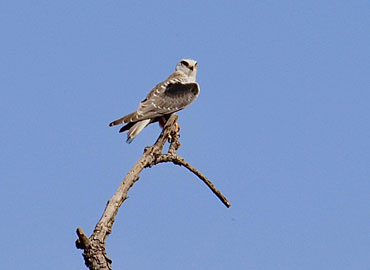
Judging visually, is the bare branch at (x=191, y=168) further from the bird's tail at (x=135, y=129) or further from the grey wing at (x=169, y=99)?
the grey wing at (x=169, y=99)

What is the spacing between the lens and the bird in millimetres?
9410

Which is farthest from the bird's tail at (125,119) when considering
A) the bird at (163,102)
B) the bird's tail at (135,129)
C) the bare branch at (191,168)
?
the bare branch at (191,168)

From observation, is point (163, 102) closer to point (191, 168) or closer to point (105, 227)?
point (191, 168)

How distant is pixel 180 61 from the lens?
12.5 meters

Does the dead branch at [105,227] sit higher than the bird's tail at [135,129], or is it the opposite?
the bird's tail at [135,129]

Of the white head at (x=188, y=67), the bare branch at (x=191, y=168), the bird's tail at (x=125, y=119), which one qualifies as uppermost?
the white head at (x=188, y=67)

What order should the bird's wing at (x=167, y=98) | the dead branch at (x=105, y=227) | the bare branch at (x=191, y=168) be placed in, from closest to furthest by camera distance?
the dead branch at (x=105, y=227) → the bare branch at (x=191, y=168) → the bird's wing at (x=167, y=98)

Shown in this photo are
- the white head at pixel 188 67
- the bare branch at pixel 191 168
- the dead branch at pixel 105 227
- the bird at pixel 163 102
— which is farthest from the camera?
the white head at pixel 188 67

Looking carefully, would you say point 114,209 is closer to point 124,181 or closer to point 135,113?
point 124,181

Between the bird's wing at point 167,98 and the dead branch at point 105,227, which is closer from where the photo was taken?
the dead branch at point 105,227

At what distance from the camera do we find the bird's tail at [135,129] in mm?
9172

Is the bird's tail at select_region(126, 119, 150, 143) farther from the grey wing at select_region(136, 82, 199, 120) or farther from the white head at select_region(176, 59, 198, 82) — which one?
the white head at select_region(176, 59, 198, 82)

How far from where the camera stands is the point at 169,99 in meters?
10.9

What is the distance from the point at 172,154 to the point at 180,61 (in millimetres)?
5740
